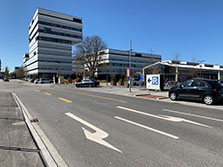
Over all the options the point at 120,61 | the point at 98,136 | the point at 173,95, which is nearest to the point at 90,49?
the point at 120,61

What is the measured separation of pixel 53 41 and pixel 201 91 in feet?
256

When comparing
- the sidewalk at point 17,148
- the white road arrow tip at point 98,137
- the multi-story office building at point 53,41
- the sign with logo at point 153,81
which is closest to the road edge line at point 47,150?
the sidewalk at point 17,148

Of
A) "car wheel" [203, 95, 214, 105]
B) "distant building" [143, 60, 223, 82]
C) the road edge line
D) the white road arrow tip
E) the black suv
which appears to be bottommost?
the road edge line

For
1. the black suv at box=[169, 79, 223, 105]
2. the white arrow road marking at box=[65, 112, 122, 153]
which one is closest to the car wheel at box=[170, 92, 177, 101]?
the black suv at box=[169, 79, 223, 105]

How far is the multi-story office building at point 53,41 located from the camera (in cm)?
7306

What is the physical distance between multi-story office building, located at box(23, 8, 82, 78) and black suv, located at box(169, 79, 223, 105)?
6647 cm

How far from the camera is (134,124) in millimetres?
6129

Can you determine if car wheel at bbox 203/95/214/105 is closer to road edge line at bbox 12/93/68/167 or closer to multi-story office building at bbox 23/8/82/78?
road edge line at bbox 12/93/68/167

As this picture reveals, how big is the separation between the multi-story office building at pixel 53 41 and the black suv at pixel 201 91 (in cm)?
6647

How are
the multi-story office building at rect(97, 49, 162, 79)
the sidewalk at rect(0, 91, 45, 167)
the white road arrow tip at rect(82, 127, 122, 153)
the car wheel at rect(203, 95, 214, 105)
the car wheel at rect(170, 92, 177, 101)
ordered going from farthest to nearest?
the multi-story office building at rect(97, 49, 162, 79) < the car wheel at rect(170, 92, 177, 101) < the car wheel at rect(203, 95, 214, 105) < the white road arrow tip at rect(82, 127, 122, 153) < the sidewalk at rect(0, 91, 45, 167)

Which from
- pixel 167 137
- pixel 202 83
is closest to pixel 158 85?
pixel 202 83

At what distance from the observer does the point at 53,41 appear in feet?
256

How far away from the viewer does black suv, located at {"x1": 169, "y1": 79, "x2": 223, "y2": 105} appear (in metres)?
10.6

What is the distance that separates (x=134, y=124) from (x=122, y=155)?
2513 mm
